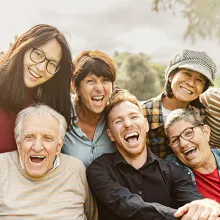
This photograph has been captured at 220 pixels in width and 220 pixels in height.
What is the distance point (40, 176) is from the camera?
105 inches

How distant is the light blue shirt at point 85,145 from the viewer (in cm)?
319

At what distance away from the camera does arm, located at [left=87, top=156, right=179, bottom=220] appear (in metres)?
2.38

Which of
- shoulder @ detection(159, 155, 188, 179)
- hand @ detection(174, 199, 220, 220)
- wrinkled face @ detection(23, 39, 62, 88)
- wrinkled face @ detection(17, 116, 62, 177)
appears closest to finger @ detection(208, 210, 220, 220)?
hand @ detection(174, 199, 220, 220)

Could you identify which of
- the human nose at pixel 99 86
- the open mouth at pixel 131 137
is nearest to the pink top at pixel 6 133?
the human nose at pixel 99 86

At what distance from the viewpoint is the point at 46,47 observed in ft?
10.5

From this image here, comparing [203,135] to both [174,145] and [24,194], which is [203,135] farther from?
[24,194]

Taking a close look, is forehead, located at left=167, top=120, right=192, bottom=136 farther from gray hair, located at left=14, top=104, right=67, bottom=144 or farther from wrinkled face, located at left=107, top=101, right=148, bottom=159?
gray hair, located at left=14, top=104, right=67, bottom=144

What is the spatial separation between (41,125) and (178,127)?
124 cm

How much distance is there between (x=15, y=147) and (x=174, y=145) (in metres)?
1.42

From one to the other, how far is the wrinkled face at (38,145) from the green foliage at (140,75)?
1564cm

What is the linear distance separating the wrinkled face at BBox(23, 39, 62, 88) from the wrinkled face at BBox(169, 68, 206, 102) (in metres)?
1.25

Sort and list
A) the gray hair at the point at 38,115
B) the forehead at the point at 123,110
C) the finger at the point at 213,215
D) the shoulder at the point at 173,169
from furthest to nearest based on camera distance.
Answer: the forehead at the point at 123,110, the shoulder at the point at 173,169, the gray hair at the point at 38,115, the finger at the point at 213,215

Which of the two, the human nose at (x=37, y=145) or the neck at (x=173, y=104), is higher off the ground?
the neck at (x=173, y=104)

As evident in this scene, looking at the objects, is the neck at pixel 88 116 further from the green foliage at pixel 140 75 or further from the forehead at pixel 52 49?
the green foliage at pixel 140 75
